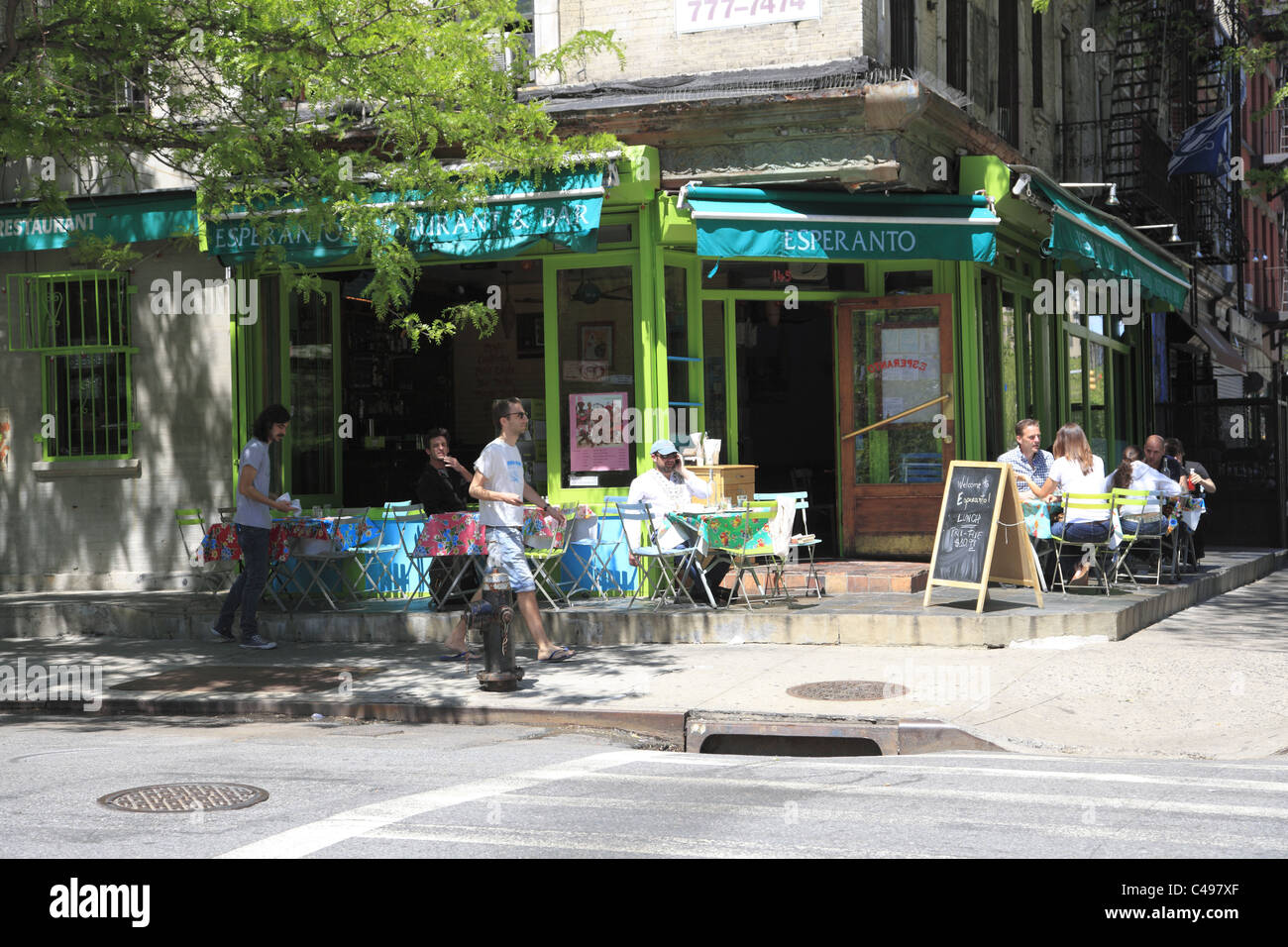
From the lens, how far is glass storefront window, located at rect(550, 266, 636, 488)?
13578mm

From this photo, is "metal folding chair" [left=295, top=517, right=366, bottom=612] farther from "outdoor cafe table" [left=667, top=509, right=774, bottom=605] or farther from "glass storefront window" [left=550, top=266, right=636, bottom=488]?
"outdoor cafe table" [left=667, top=509, right=774, bottom=605]

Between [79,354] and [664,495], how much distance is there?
723cm

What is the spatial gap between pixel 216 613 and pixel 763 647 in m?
4.99

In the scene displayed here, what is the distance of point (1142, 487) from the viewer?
538 inches

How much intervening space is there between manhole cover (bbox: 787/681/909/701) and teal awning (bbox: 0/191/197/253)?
8173mm

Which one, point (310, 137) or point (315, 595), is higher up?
point (310, 137)

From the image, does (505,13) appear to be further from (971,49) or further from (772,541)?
(971,49)

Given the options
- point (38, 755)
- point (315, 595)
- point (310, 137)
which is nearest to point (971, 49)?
point (310, 137)

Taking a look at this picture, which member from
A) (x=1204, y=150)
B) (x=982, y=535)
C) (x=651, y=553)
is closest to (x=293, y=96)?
(x=651, y=553)

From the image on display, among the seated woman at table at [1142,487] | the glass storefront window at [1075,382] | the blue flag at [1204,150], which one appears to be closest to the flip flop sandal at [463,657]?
the seated woman at table at [1142,487]

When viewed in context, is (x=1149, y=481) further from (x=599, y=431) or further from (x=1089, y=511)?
(x=599, y=431)

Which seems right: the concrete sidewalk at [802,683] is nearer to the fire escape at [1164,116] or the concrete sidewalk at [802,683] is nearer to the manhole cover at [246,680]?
the manhole cover at [246,680]
